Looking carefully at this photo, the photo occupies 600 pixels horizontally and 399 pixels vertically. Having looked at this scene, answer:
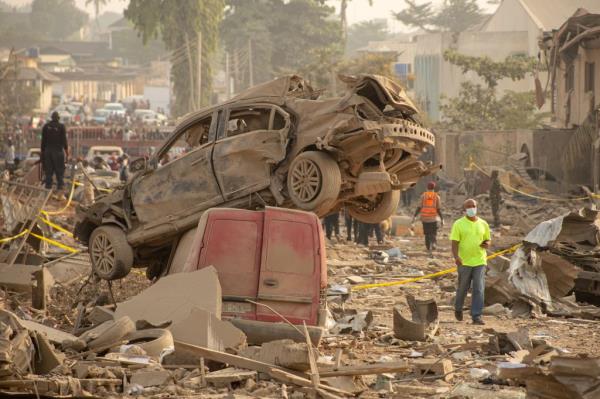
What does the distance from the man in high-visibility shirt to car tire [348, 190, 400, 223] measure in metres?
1.88

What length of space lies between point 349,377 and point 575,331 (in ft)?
17.6

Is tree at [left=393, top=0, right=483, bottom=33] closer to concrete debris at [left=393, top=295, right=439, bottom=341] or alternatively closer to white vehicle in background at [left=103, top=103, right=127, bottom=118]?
white vehicle in background at [left=103, top=103, right=127, bottom=118]

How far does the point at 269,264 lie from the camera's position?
484 inches

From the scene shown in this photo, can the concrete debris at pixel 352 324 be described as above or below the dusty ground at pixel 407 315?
above

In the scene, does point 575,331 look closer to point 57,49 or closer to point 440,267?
point 440,267

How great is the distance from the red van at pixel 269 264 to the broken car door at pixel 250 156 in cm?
388

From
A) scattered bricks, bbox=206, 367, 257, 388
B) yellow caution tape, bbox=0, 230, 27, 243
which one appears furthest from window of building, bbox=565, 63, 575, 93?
scattered bricks, bbox=206, 367, 257, 388

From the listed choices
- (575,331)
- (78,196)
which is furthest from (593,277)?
(78,196)

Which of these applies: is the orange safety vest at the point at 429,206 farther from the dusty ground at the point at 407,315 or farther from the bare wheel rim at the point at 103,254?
the bare wheel rim at the point at 103,254

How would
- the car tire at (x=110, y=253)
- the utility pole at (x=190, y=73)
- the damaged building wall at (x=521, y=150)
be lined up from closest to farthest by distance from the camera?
the car tire at (x=110, y=253)
the damaged building wall at (x=521, y=150)
the utility pole at (x=190, y=73)

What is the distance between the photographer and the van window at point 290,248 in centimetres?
1230

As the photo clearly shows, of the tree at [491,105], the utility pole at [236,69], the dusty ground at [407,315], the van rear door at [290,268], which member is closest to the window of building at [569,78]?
the tree at [491,105]

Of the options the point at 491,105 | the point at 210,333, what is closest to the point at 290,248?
the point at 210,333

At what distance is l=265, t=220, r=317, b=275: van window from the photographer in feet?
40.3
